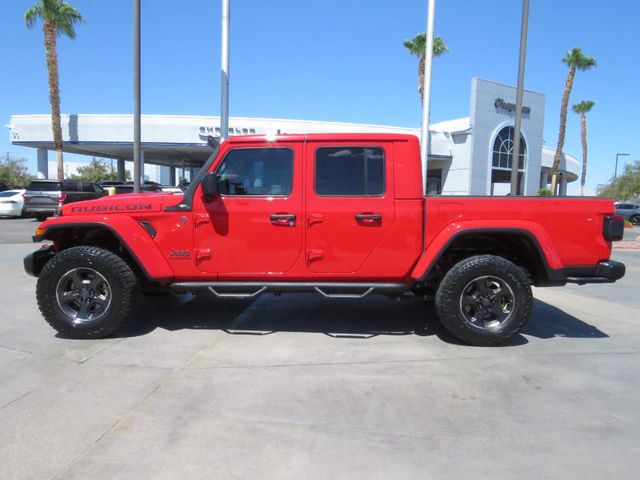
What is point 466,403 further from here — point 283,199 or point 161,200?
point 161,200

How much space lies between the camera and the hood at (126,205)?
176 inches

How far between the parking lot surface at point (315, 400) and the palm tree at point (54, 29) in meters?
22.8

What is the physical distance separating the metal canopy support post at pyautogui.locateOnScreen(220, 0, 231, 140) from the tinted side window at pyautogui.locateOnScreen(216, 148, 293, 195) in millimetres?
6372

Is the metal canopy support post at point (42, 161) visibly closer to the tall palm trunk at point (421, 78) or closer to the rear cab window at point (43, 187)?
the rear cab window at point (43, 187)

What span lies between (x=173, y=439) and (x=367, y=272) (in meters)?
2.32

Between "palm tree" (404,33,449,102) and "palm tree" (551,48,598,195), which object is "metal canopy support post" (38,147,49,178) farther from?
"palm tree" (551,48,598,195)

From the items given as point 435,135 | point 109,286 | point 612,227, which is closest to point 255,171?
point 109,286

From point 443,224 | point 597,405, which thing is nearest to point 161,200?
point 443,224

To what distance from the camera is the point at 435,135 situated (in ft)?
98.2

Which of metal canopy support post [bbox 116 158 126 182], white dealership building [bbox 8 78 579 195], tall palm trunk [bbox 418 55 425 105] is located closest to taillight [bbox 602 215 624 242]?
white dealership building [bbox 8 78 579 195]

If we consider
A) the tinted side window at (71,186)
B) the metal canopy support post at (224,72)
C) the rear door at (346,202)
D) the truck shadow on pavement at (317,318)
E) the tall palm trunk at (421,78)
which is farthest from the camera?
the tall palm trunk at (421,78)

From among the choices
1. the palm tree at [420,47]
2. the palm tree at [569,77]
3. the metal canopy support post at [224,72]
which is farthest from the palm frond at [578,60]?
the metal canopy support post at [224,72]

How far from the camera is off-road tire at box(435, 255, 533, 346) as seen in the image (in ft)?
14.1

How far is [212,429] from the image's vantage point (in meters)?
2.89
